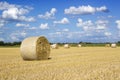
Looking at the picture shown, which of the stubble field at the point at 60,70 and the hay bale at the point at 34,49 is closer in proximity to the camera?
the stubble field at the point at 60,70

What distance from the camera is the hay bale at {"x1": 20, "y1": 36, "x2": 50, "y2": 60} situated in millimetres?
17891

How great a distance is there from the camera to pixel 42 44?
19.3 metres

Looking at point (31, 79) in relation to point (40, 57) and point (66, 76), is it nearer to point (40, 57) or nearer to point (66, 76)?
point (66, 76)

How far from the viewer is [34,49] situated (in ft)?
59.1

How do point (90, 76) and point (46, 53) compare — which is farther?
point (46, 53)

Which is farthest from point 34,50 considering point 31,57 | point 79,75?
point 79,75

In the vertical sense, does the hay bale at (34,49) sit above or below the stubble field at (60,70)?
above

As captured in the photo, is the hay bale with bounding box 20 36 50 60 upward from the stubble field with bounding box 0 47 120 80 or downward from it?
upward

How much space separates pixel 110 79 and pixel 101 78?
308 millimetres

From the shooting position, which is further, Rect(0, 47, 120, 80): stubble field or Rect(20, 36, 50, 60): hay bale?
Rect(20, 36, 50, 60): hay bale

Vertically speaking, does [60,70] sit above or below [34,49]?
below

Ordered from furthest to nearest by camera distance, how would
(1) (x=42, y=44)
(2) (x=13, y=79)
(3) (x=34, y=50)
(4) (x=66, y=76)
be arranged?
(1) (x=42, y=44) < (3) (x=34, y=50) < (4) (x=66, y=76) < (2) (x=13, y=79)

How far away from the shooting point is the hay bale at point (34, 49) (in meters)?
17.9

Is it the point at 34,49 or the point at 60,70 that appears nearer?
the point at 60,70
